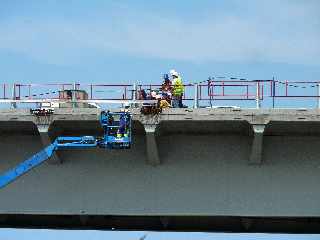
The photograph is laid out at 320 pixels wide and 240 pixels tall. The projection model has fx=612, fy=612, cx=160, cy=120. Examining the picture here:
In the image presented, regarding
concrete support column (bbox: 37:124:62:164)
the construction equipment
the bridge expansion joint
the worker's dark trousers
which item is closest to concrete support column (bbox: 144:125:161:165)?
the bridge expansion joint

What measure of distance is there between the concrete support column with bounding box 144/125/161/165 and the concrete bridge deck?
1.0 inches

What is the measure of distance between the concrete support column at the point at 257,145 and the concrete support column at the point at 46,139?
5363mm

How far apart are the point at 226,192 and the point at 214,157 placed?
39.6 inches

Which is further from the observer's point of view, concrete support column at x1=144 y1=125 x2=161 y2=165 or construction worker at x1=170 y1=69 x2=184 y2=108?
construction worker at x1=170 y1=69 x2=184 y2=108

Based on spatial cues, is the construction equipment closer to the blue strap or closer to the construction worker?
the blue strap

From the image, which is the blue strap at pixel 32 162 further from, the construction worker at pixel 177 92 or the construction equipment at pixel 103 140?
the construction worker at pixel 177 92

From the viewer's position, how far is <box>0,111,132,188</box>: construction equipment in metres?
15.3

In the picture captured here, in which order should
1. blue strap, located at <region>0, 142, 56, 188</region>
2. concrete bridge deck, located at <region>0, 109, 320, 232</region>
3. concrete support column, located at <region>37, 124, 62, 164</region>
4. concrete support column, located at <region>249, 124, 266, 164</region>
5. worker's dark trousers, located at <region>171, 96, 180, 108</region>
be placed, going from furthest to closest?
worker's dark trousers, located at <region>171, 96, 180, 108</region>
concrete support column, located at <region>37, 124, 62, 164</region>
concrete bridge deck, located at <region>0, 109, 320, 232</region>
concrete support column, located at <region>249, 124, 266, 164</region>
blue strap, located at <region>0, 142, 56, 188</region>

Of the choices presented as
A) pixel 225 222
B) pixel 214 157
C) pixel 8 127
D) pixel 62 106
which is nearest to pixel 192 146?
pixel 214 157

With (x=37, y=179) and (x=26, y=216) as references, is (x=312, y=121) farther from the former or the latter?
(x=26, y=216)

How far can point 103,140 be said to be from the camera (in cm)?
1538

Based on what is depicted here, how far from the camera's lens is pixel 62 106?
17.5 meters

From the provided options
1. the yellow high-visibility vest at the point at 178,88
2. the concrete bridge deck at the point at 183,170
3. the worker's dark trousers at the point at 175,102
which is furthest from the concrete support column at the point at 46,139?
the yellow high-visibility vest at the point at 178,88

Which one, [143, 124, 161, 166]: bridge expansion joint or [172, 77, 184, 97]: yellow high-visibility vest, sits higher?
[172, 77, 184, 97]: yellow high-visibility vest
